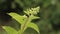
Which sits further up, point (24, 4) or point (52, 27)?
point (24, 4)

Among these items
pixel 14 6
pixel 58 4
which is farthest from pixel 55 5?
pixel 14 6

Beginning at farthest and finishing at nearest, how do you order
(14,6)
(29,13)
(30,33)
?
(14,6) < (30,33) < (29,13)

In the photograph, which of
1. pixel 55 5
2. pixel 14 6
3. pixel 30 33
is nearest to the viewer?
pixel 30 33

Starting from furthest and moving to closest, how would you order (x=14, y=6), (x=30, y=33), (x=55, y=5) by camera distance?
(x=14, y=6)
(x=55, y=5)
(x=30, y=33)

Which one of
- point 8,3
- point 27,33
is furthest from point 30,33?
point 8,3

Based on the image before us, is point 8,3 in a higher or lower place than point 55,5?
higher

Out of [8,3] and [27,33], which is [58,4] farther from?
[8,3]

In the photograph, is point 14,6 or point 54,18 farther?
point 14,6

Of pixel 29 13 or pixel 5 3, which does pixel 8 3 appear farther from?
pixel 29 13

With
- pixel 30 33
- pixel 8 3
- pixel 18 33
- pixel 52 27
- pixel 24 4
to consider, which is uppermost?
pixel 8 3
